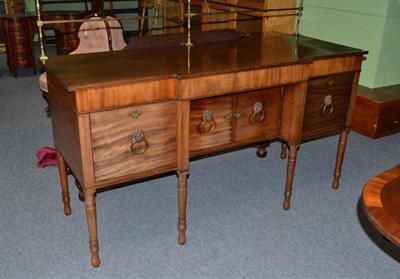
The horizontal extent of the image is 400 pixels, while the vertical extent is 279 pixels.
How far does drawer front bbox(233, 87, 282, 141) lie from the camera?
2408mm

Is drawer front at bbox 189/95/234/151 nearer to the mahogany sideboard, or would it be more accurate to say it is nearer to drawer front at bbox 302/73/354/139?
the mahogany sideboard

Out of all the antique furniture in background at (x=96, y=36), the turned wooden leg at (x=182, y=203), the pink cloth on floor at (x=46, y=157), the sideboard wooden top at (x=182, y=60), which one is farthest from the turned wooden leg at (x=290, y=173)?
the antique furniture in background at (x=96, y=36)

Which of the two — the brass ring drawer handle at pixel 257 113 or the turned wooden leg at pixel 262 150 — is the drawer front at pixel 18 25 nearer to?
the turned wooden leg at pixel 262 150

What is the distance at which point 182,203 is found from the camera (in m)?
2.34

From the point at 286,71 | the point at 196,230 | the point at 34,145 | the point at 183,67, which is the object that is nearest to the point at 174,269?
the point at 196,230

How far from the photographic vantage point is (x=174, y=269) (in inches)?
89.0

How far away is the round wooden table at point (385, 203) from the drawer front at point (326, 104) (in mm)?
1110

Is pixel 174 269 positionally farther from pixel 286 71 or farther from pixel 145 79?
pixel 286 71

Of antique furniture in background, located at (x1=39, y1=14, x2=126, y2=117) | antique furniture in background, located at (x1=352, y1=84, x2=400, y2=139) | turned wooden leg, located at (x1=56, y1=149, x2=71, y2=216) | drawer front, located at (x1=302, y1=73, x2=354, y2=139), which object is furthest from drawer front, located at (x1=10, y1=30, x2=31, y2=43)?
drawer front, located at (x1=302, y1=73, x2=354, y2=139)

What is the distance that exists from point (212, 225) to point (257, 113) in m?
0.72

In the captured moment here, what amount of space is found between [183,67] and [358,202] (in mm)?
1522

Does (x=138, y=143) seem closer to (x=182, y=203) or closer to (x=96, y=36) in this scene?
(x=182, y=203)

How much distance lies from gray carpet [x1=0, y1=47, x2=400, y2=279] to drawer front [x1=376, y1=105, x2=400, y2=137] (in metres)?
0.37

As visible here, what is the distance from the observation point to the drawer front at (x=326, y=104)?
2602mm
